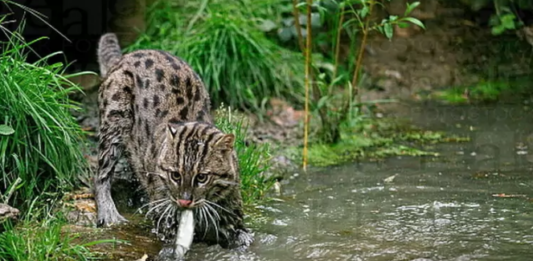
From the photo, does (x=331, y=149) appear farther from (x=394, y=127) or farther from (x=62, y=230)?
(x=62, y=230)

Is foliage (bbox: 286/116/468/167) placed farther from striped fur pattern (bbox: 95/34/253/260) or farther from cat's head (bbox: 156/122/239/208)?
cat's head (bbox: 156/122/239/208)

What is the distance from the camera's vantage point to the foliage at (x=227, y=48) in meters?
9.95

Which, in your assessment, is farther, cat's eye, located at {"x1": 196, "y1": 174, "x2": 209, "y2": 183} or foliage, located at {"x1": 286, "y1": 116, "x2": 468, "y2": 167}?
foliage, located at {"x1": 286, "y1": 116, "x2": 468, "y2": 167}

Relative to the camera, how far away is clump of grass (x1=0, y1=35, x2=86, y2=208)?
650cm

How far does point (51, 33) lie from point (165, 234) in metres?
4.69

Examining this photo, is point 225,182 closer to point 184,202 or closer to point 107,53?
point 184,202

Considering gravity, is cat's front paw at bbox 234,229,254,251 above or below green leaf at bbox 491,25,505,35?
below

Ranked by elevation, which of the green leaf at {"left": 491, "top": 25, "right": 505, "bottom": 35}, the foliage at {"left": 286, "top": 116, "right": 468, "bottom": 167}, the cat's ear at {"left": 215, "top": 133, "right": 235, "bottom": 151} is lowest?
the foliage at {"left": 286, "top": 116, "right": 468, "bottom": 167}

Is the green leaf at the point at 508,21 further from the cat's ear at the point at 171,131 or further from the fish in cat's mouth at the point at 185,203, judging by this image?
the fish in cat's mouth at the point at 185,203

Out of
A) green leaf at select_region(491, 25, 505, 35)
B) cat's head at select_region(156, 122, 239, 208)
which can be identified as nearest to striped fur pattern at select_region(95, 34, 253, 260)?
cat's head at select_region(156, 122, 239, 208)


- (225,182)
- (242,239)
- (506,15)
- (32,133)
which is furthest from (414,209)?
(506,15)

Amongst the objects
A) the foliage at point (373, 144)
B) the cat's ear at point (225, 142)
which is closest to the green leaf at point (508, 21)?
the foliage at point (373, 144)

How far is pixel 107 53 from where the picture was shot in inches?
320

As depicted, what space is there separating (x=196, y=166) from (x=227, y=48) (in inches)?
176
